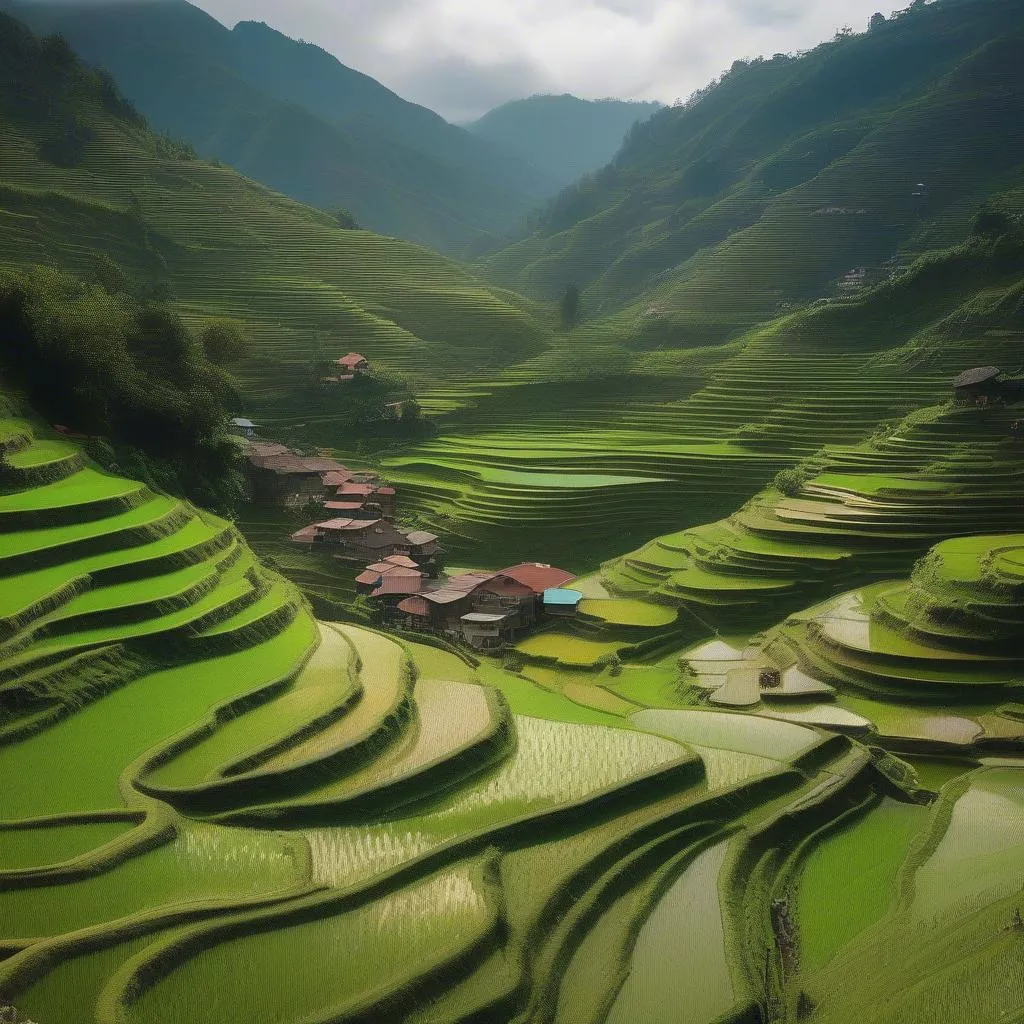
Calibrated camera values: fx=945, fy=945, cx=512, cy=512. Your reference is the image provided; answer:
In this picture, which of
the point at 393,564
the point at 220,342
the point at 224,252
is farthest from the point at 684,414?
the point at 224,252

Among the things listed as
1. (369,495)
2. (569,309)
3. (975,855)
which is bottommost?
(975,855)

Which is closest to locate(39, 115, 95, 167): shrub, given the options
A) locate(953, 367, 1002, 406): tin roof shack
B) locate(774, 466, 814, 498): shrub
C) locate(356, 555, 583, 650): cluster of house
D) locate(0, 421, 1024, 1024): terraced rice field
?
locate(0, 421, 1024, 1024): terraced rice field

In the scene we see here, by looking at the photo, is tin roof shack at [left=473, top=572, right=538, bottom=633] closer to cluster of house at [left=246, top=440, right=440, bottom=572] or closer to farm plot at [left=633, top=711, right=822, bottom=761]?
cluster of house at [left=246, top=440, right=440, bottom=572]

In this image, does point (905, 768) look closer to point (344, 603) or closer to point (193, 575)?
point (193, 575)

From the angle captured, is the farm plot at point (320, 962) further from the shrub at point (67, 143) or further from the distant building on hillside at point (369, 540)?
the shrub at point (67, 143)

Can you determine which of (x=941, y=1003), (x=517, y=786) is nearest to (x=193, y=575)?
(x=517, y=786)

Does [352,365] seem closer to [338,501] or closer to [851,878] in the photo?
[338,501]

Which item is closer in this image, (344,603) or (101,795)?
(101,795)
